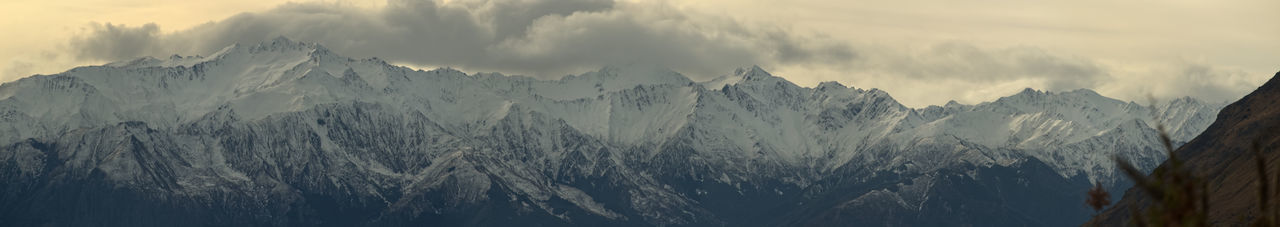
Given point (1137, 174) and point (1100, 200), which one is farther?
point (1100, 200)

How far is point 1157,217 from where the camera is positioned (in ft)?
129

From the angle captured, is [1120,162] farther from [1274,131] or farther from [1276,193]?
[1274,131]

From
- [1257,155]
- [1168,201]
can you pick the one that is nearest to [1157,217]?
[1168,201]

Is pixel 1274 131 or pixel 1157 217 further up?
pixel 1274 131

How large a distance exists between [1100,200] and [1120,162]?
5.86 meters

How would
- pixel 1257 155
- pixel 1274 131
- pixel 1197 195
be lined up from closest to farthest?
pixel 1257 155 < pixel 1197 195 < pixel 1274 131

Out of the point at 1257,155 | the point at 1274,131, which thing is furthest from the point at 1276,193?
the point at 1274,131

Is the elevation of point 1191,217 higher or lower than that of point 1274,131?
lower

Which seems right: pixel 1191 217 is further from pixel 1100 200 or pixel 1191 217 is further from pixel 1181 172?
pixel 1100 200

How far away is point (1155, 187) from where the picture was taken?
127 feet

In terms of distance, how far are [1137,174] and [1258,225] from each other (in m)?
4.17

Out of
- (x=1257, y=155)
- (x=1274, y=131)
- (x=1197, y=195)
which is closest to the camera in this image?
(x=1257, y=155)

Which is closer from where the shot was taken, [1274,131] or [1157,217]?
[1157,217]

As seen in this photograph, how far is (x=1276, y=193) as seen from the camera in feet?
123
